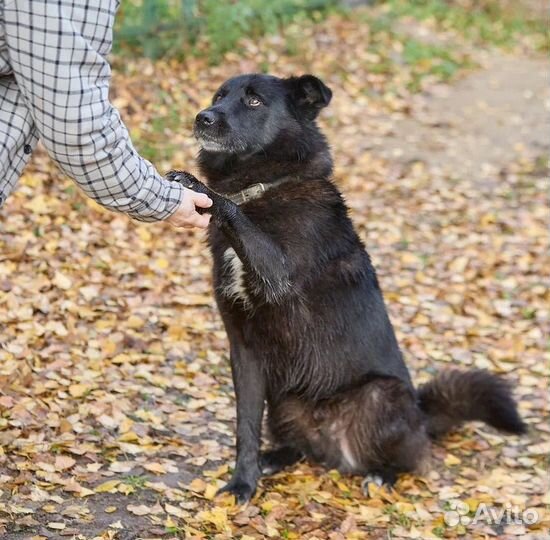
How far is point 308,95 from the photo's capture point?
4.10 m

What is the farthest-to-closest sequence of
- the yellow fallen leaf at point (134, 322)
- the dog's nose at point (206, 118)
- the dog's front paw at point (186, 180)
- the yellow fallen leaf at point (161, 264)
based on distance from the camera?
the yellow fallen leaf at point (161, 264)
the yellow fallen leaf at point (134, 322)
the dog's nose at point (206, 118)
the dog's front paw at point (186, 180)

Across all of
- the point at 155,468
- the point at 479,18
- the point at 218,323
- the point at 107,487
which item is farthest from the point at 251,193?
the point at 479,18

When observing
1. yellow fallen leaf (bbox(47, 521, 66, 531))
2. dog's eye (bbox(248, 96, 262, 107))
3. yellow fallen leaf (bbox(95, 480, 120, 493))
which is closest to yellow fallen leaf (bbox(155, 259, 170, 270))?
dog's eye (bbox(248, 96, 262, 107))

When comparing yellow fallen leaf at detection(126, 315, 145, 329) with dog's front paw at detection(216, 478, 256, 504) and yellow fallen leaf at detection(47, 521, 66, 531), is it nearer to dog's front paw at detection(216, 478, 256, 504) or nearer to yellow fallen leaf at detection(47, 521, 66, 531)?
dog's front paw at detection(216, 478, 256, 504)

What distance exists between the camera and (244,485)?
12.6ft

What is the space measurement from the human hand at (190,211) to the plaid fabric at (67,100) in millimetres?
238

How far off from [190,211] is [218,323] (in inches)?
110

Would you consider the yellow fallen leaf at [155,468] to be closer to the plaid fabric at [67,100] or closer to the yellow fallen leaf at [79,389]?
the yellow fallen leaf at [79,389]

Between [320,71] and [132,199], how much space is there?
7944 millimetres

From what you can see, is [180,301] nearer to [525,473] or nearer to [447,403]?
[447,403]


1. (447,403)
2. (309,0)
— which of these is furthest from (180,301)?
(309,0)

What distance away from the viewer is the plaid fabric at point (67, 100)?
7.36ft

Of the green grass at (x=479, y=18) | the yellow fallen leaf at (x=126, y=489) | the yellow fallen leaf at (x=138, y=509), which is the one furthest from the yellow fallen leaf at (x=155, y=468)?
the green grass at (x=479, y=18)

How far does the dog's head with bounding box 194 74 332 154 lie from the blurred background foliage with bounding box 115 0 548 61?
17.8 feet
